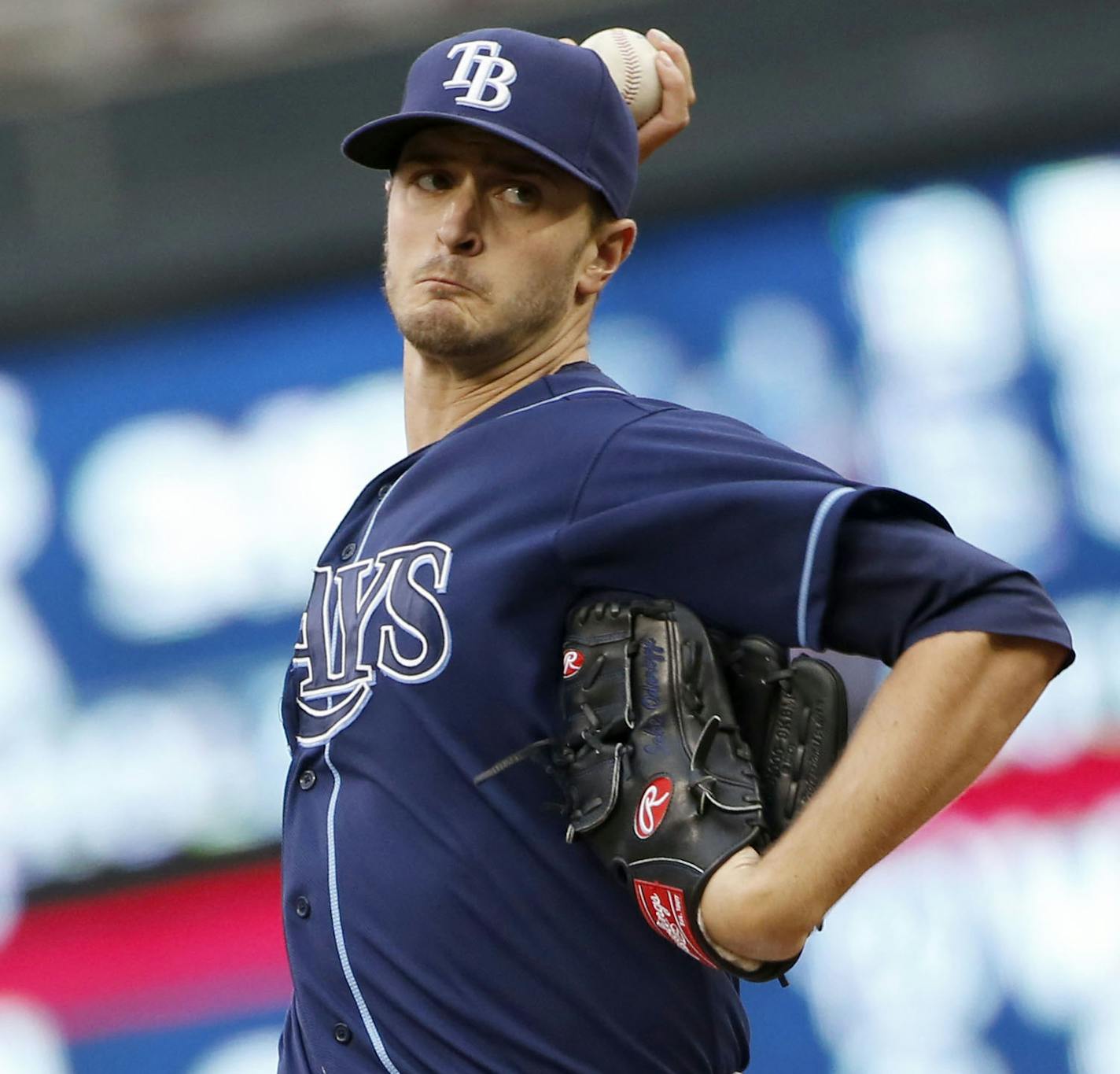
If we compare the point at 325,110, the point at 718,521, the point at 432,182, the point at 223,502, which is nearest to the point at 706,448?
the point at 718,521

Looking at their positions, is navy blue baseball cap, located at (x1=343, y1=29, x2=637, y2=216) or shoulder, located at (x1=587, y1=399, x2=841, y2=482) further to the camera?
Result: navy blue baseball cap, located at (x1=343, y1=29, x2=637, y2=216)

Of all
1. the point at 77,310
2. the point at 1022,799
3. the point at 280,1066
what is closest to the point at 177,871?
the point at 77,310

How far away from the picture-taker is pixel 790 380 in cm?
416

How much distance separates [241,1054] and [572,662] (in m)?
2.87

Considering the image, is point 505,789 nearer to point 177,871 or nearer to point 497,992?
point 497,992

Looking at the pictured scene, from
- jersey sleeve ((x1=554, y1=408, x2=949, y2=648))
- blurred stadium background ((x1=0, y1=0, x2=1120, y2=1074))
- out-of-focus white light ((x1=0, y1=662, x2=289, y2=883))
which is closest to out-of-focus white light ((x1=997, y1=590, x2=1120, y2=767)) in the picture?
blurred stadium background ((x1=0, y1=0, x2=1120, y2=1074))

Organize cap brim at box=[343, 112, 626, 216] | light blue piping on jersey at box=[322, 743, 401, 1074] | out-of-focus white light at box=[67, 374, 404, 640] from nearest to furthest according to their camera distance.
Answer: light blue piping on jersey at box=[322, 743, 401, 1074] → cap brim at box=[343, 112, 626, 216] → out-of-focus white light at box=[67, 374, 404, 640]

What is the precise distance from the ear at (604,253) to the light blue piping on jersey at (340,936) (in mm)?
563

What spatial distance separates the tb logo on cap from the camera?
5.94 ft

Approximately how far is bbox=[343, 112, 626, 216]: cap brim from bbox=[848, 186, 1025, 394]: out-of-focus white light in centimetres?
225

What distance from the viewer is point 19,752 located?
4348 millimetres

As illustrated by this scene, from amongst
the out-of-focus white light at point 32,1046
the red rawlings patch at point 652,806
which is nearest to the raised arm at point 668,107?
the red rawlings patch at point 652,806

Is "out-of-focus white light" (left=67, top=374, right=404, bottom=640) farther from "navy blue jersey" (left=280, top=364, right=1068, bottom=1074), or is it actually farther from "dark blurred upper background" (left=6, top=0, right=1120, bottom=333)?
"navy blue jersey" (left=280, top=364, right=1068, bottom=1074)

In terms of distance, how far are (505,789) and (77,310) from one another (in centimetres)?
318
